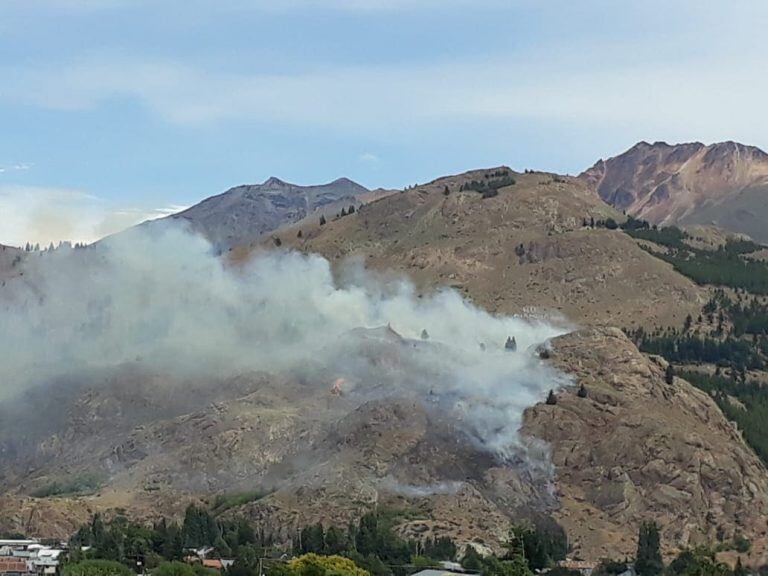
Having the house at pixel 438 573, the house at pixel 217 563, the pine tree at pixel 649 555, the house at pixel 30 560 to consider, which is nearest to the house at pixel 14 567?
the house at pixel 30 560

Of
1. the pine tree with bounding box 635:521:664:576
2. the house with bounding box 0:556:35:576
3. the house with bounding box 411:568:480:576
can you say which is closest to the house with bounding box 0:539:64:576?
the house with bounding box 0:556:35:576

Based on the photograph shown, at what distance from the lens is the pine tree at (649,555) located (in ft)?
510

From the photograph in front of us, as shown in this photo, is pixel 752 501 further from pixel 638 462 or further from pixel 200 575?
pixel 200 575

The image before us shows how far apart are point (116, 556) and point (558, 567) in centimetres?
4847

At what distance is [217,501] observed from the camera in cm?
19650

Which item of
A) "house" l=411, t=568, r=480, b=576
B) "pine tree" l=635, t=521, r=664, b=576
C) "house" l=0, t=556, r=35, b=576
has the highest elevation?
"house" l=0, t=556, r=35, b=576

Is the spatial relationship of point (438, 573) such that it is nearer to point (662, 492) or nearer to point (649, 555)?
point (649, 555)

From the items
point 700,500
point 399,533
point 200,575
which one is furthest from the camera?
point 700,500

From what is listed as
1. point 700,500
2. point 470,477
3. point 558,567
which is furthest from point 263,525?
point 700,500

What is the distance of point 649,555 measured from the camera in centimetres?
15812

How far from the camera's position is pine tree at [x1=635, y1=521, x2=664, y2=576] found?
155500mm

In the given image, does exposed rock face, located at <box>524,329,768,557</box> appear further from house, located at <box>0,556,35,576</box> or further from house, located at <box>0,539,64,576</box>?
house, located at <box>0,556,35,576</box>

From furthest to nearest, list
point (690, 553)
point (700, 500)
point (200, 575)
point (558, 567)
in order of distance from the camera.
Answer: point (700, 500) < point (690, 553) < point (558, 567) < point (200, 575)

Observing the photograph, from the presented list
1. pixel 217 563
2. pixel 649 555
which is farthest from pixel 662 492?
pixel 217 563
